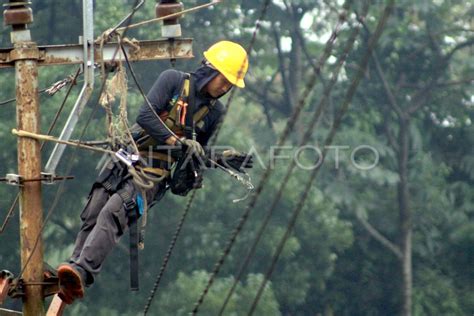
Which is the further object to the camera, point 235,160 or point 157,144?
point 235,160

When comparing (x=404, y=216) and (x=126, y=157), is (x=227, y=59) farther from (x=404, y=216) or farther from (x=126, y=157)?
(x=404, y=216)

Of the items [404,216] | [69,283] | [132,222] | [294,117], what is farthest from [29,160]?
[404,216]

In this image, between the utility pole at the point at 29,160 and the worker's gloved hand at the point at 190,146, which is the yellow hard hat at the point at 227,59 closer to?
the worker's gloved hand at the point at 190,146

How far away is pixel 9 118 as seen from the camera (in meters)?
25.6

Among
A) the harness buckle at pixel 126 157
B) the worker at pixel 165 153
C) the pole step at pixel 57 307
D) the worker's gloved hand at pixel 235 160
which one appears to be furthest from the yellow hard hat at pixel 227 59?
the pole step at pixel 57 307

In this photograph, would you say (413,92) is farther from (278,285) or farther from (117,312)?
(117,312)

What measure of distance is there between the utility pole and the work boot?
0.36 m

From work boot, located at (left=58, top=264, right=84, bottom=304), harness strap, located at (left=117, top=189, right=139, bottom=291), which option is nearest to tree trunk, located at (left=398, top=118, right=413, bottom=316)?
harness strap, located at (left=117, top=189, right=139, bottom=291)

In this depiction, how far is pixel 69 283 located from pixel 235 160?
1.46 meters

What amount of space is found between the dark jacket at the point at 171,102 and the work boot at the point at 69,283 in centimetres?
104

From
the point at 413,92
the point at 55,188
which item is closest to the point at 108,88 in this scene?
the point at 55,188

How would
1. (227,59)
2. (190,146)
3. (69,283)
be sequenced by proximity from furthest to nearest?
(227,59) → (190,146) → (69,283)

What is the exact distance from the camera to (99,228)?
417 inches

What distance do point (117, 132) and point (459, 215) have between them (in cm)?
2066
